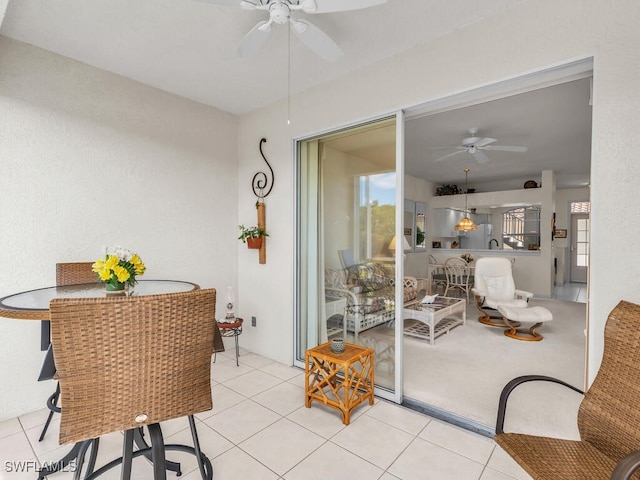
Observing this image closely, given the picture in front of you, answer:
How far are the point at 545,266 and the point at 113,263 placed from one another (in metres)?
7.79

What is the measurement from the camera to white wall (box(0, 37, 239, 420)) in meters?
2.38

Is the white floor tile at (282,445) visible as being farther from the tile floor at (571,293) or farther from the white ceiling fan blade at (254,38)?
the tile floor at (571,293)

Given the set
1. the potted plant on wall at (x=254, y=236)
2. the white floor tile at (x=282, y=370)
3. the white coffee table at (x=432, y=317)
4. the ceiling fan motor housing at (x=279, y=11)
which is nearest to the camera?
the ceiling fan motor housing at (x=279, y=11)

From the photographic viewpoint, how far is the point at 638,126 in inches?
65.0

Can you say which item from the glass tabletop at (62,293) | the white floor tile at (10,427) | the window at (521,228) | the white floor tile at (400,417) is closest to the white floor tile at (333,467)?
the white floor tile at (400,417)

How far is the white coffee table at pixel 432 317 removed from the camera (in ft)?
13.0

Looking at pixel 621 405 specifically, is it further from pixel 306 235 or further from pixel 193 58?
pixel 193 58

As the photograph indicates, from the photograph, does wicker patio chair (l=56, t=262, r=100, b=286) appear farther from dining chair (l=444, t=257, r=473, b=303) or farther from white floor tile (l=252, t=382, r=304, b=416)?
dining chair (l=444, t=257, r=473, b=303)

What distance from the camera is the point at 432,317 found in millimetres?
3926

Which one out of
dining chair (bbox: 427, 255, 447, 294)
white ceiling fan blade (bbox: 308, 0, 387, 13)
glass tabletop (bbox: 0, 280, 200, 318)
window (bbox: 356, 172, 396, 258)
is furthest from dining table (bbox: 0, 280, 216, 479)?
dining chair (bbox: 427, 255, 447, 294)

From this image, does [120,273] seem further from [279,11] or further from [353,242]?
[353,242]

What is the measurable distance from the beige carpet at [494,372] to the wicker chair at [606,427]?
2.99 feet

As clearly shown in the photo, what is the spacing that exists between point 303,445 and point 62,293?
5.72 feet

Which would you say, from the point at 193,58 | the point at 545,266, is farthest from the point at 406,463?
the point at 545,266
